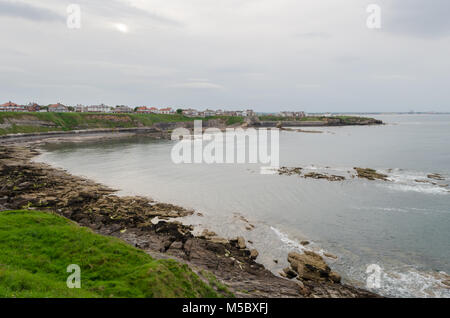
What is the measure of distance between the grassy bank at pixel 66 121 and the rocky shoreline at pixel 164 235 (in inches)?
3160

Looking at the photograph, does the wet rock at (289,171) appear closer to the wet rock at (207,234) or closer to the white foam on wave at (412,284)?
the wet rock at (207,234)

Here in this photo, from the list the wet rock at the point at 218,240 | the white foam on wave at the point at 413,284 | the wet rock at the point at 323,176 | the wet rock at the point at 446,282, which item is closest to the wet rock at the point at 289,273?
the white foam on wave at the point at 413,284

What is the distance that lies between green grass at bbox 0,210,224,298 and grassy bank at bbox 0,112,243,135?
351 ft

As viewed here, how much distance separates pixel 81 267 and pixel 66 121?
13985cm

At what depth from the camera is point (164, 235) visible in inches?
922

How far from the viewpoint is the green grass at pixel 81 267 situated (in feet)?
36.5

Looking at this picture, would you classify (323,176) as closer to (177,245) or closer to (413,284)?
(413,284)

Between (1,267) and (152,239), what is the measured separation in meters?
11.2

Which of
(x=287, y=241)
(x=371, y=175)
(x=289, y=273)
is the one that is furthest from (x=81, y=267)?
(x=371, y=175)

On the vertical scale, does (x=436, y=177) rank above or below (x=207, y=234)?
above

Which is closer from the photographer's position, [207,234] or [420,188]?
[207,234]

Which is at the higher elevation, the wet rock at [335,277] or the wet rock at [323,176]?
the wet rock at [323,176]

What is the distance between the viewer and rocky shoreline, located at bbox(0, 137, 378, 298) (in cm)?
1653
